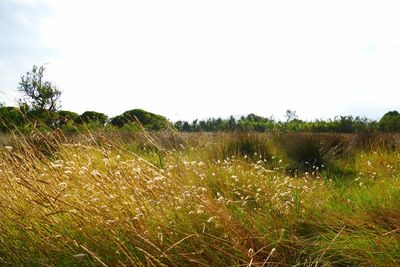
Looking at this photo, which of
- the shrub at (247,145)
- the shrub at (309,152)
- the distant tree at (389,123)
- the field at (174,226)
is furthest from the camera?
the distant tree at (389,123)

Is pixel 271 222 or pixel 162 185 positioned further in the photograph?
pixel 162 185

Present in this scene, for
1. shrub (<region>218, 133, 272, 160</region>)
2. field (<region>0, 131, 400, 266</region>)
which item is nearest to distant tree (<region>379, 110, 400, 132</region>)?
shrub (<region>218, 133, 272, 160</region>)

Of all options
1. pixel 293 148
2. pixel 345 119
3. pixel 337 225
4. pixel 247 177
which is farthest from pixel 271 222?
pixel 345 119

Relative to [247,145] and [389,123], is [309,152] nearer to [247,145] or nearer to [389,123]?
[247,145]

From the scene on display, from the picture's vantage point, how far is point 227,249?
10.7 ft

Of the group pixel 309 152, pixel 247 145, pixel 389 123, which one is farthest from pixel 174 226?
pixel 389 123

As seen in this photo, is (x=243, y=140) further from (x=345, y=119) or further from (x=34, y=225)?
(x=345, y=119)

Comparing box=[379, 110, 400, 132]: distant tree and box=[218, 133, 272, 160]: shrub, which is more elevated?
box=[379, 110, 400, 132]: distant tree

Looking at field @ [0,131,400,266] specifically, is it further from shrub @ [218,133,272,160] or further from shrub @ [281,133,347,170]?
shrub @ [218,133,272,160]

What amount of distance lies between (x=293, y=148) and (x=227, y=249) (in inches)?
279

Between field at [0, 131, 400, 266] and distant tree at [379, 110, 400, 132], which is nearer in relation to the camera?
field at [0, 131, 400, 266]

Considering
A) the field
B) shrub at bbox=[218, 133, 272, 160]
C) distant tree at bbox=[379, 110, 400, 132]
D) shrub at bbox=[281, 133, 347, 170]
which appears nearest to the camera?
the field

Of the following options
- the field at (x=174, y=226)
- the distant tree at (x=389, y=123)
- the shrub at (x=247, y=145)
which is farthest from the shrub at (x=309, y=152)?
the distant tree at (x=389, y=123)

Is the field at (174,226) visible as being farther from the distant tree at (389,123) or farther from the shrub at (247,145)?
the distant tree at (389,123)
